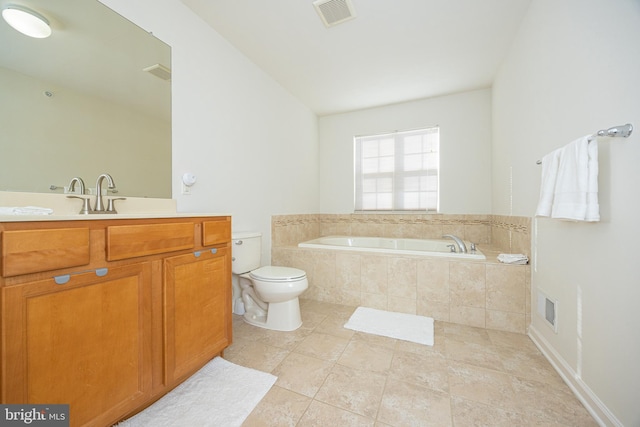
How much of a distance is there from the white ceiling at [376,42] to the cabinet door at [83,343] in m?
1.95

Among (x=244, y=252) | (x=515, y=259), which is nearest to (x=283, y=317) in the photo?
(x=244, y=252)

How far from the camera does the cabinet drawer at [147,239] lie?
36.7 inches

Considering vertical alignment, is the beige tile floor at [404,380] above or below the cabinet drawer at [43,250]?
below

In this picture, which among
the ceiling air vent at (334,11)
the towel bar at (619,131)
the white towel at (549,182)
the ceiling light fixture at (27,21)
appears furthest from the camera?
the ceiling air vent at (334,11)

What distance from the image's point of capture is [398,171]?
334 centimetres

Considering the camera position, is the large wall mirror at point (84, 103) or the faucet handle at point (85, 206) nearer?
the large wall mirror at point (84, 103)

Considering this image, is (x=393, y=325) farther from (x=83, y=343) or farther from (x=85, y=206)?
(x=85, y=206)

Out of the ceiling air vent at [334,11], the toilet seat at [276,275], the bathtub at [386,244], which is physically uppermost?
the ceiling air vent at [334,11]

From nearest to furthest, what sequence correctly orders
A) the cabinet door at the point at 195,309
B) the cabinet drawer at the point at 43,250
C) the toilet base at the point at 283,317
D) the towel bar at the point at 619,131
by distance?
1. the cabinet drawer at the point at 43,250
2. the towel bar at the point at 619,131
3. the cabinet door at the point at 195,309
4. the toilet base at the point at 283,317

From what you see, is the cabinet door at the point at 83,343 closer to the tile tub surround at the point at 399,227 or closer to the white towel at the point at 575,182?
the tile tub surround at the point at 399,227

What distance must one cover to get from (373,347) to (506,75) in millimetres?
2717

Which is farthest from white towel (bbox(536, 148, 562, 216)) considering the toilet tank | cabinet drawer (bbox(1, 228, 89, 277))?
cabinet drawer (bbox(1, 228, 89, 277))

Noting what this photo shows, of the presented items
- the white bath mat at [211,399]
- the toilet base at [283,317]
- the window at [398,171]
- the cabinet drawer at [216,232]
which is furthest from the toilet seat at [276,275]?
the window at [398,171]

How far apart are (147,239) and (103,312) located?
0.31 meters
